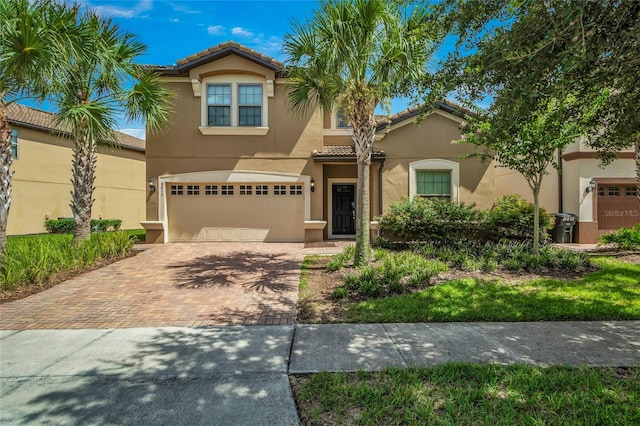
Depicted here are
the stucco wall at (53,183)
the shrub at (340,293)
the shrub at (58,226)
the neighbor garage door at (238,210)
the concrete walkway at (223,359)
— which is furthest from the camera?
the shrub at (58,226)

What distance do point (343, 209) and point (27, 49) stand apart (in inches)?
450

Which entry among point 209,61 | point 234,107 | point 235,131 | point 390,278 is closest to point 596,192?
point 390,278

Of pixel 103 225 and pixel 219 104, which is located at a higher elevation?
pixel 219 104

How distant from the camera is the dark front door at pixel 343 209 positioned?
15.2 metres

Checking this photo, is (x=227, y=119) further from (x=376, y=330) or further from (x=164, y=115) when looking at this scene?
(x=376, y=330)

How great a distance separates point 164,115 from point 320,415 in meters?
13.0

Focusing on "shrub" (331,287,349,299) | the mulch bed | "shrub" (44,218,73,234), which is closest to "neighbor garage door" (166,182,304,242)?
the mulch bed

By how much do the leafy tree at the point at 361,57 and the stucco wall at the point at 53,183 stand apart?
12167mm

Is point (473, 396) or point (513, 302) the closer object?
point (473, 396)

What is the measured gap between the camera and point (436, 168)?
13.7 meters

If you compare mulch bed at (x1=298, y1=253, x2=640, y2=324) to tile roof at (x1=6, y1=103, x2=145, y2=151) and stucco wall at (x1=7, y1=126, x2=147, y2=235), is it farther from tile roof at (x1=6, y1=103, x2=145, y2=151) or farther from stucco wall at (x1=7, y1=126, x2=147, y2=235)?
tile roof at (x1=6, y1=103, x2=145, y2=151)

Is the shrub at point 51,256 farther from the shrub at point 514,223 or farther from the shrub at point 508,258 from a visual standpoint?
the shrub at point 514,223

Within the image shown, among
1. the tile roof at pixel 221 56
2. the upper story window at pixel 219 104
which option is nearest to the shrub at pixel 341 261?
the upper story window at pixel 219 104

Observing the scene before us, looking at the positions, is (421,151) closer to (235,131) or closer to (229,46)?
(235,131)
